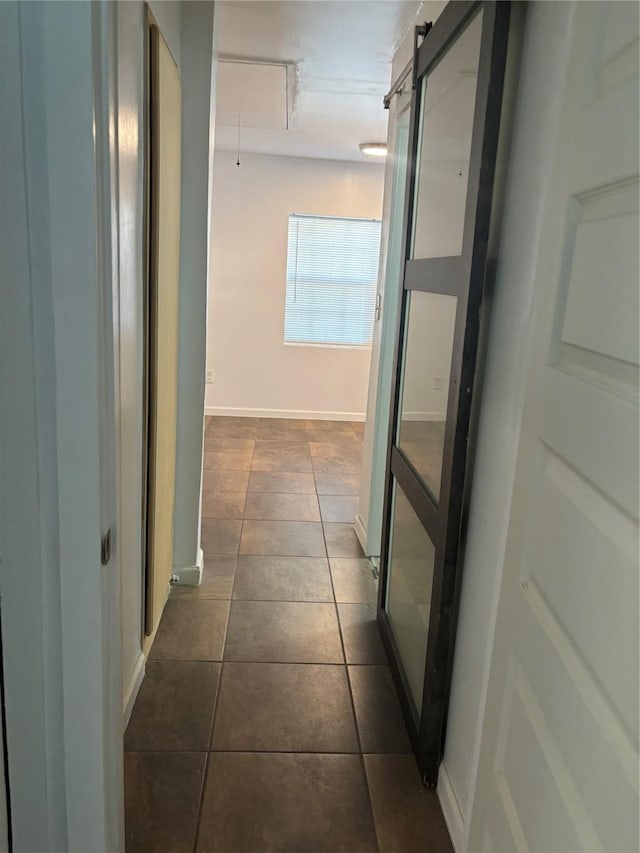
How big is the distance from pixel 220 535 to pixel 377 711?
5.12 feet

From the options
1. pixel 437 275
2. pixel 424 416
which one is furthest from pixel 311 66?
pixel 424 416

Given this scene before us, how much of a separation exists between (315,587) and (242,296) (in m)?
3.75

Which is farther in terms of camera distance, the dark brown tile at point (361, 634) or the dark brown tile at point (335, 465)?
the dark brown tile at point (335, 465)

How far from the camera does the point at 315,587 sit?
2912 mm

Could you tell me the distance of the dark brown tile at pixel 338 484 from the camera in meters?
4.27

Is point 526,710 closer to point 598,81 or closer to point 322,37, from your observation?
point 598,81

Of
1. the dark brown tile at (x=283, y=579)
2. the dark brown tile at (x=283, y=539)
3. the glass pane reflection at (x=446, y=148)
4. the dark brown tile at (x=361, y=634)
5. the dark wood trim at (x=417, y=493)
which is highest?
the glass pane reflection at (x=446, y=148)

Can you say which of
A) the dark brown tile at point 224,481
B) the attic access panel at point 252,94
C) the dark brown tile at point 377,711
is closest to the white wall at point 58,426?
the dark brown tile at point 377,711

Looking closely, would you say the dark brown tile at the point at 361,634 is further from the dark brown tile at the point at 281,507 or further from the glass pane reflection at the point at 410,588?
the dark brown tile at the point at 281,507

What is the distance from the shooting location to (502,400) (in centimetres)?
145

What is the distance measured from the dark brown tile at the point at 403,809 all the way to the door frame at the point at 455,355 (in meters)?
0.05

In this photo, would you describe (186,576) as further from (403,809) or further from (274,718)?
(403,809)

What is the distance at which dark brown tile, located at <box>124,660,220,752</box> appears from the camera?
1914mm

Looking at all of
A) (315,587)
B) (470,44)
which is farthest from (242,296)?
(470,44)
